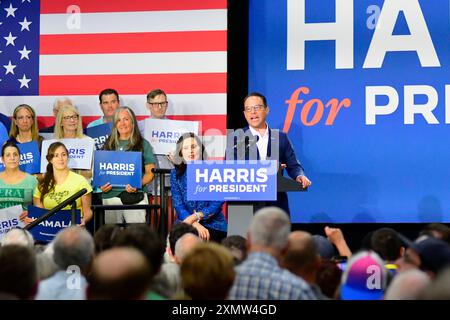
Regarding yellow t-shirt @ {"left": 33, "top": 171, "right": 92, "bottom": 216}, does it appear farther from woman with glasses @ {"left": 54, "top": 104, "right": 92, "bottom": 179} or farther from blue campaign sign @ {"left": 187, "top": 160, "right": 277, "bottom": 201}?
blue campaign sign @ {"left": 187, "top": 160, "right": 277, "bottom": 201}

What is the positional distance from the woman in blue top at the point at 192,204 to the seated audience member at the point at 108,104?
1667 mm

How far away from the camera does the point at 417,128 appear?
809 cm

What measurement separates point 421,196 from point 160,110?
2482 millimetres

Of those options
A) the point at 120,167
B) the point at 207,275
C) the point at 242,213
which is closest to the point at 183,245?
the point at 242,213

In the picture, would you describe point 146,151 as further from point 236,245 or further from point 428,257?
point 428,257

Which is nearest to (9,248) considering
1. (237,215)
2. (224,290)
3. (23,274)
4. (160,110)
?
(23,274)

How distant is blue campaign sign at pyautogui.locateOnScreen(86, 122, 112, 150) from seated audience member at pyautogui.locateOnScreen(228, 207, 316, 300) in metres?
4.42

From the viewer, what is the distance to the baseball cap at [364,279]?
3584 millimetres

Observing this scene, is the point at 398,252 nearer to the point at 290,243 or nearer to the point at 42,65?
the point at 290,243

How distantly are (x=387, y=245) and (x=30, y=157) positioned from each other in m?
4.17

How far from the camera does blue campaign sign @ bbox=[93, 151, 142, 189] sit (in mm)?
7061

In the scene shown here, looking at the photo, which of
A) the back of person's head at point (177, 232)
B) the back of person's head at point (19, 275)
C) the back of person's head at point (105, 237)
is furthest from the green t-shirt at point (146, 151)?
the back of person's head at point (19, 275)

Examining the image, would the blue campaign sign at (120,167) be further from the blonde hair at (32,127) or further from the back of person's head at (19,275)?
the back of person's head at (19,275)
